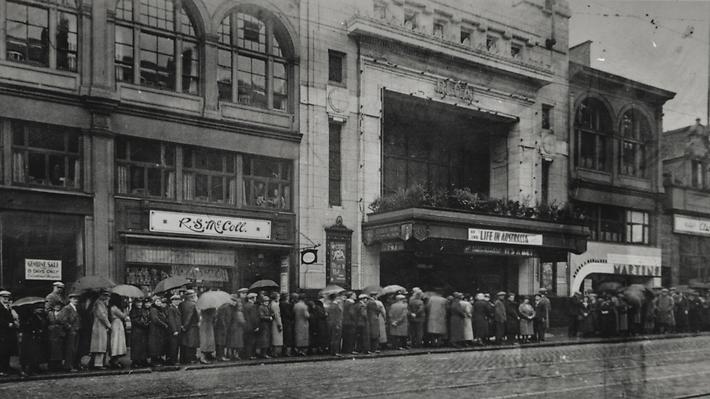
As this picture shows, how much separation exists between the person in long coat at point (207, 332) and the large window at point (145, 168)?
16.8ft

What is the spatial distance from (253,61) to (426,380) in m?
13.0

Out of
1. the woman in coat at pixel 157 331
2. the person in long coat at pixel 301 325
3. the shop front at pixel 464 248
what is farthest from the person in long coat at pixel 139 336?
the shop front at pixel 464 248

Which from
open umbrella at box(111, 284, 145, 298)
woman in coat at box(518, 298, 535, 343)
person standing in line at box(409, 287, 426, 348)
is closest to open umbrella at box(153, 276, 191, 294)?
open umbrella at box(111, 284, 145, 298)

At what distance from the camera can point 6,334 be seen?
1376 centimetres

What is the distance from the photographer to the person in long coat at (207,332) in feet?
54.0

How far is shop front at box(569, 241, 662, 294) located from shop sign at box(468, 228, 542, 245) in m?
4.40

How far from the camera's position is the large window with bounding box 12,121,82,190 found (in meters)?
18.6

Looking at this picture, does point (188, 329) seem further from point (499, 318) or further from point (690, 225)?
point (690, 225)

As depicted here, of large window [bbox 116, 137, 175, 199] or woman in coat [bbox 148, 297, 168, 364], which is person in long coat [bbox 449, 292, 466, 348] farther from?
large window [bbox 116, 137, 175, 199]

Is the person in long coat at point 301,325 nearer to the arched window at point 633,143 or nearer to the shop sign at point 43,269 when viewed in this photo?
the shop sign at point 43,269

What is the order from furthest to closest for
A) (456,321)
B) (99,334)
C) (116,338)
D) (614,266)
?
1. (614,266)
2. (456,321)
3. (116,338)
4. (99,334)

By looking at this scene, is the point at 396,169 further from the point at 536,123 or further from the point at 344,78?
the point at 536,123

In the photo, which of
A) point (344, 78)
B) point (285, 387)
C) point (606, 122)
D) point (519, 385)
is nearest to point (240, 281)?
point (344, 78)

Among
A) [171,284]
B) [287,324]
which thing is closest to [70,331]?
[171,284]
